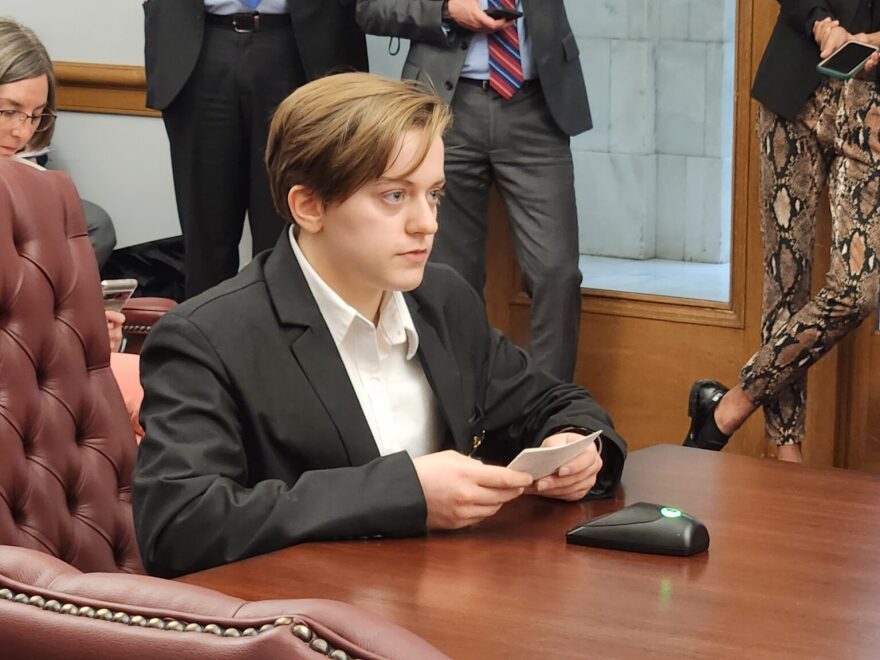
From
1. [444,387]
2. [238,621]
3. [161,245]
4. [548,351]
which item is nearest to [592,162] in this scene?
[548,351]

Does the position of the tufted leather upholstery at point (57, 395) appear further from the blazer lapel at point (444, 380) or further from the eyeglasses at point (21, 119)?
the eyeglasses at point (21, 119)

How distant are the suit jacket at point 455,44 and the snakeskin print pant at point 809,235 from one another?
20.6 inches

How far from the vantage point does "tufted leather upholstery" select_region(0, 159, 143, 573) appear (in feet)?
6.57

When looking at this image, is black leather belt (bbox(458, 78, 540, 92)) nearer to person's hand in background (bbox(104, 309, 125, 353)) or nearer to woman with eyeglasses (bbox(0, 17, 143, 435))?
woman with eyeglasses (bbox(0, 17, 143, 435))

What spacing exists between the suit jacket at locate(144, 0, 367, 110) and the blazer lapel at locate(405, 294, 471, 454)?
6.42ft

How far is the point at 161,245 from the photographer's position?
4555 millimetres

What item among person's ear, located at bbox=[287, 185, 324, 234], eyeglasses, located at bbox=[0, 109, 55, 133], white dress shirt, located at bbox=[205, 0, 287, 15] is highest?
white dress shirt, located at bbox=[205, 0, 287, 15]

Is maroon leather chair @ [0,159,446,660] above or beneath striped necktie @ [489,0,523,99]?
beneath

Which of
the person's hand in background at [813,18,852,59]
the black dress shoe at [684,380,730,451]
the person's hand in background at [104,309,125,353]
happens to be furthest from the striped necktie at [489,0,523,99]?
the person's hand in background at [104,309,125,353]

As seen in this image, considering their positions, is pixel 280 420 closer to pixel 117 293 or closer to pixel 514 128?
pixel 117 293

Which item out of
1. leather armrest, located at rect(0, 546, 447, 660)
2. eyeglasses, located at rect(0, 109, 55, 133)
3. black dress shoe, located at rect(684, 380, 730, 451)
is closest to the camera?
leather armrest, located at rect(0, 546, 447, 660)

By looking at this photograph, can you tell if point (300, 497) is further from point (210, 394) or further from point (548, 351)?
point (548, 351)

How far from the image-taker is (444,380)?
1.86 metres

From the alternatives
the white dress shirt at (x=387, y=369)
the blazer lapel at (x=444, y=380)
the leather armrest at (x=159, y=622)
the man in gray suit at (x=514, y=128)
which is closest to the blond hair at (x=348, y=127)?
the white dress shirt at (x=387, y=369)
